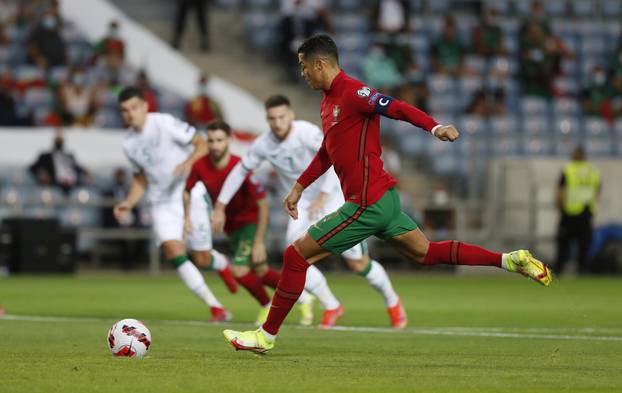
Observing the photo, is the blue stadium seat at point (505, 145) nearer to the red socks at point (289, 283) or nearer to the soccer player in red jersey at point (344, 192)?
the soccer player in red jersey at point (344, 192)

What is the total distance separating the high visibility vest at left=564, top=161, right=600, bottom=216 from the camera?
2255cm

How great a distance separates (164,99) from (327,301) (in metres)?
13.2

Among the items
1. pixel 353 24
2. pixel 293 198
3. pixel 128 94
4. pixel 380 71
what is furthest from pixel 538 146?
pixel 293 198

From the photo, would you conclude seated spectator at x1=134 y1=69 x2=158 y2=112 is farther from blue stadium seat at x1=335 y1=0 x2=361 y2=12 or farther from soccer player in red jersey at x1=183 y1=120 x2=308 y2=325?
soccer player in red jersey at x1=183 y1=120 x2=308 y2=325

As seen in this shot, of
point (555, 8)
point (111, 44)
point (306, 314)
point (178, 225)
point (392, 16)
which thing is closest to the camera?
point (306, 314)

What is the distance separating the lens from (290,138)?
1258 cm

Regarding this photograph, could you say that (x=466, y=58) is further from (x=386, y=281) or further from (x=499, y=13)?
(x=386, y=281)

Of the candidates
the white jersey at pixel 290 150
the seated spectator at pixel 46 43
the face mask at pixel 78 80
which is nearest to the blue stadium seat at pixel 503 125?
the face mask at pixel 78 80

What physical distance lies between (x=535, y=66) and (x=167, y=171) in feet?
51.8

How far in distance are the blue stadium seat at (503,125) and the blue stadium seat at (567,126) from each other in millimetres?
872

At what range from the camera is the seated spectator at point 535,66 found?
28219mm

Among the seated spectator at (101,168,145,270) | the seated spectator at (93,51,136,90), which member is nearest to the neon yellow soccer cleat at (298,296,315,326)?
the seated spectator at (101,168,145,270)

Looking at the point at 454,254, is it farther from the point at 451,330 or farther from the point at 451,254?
the point at 451,330

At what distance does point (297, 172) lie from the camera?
41.6 ft
